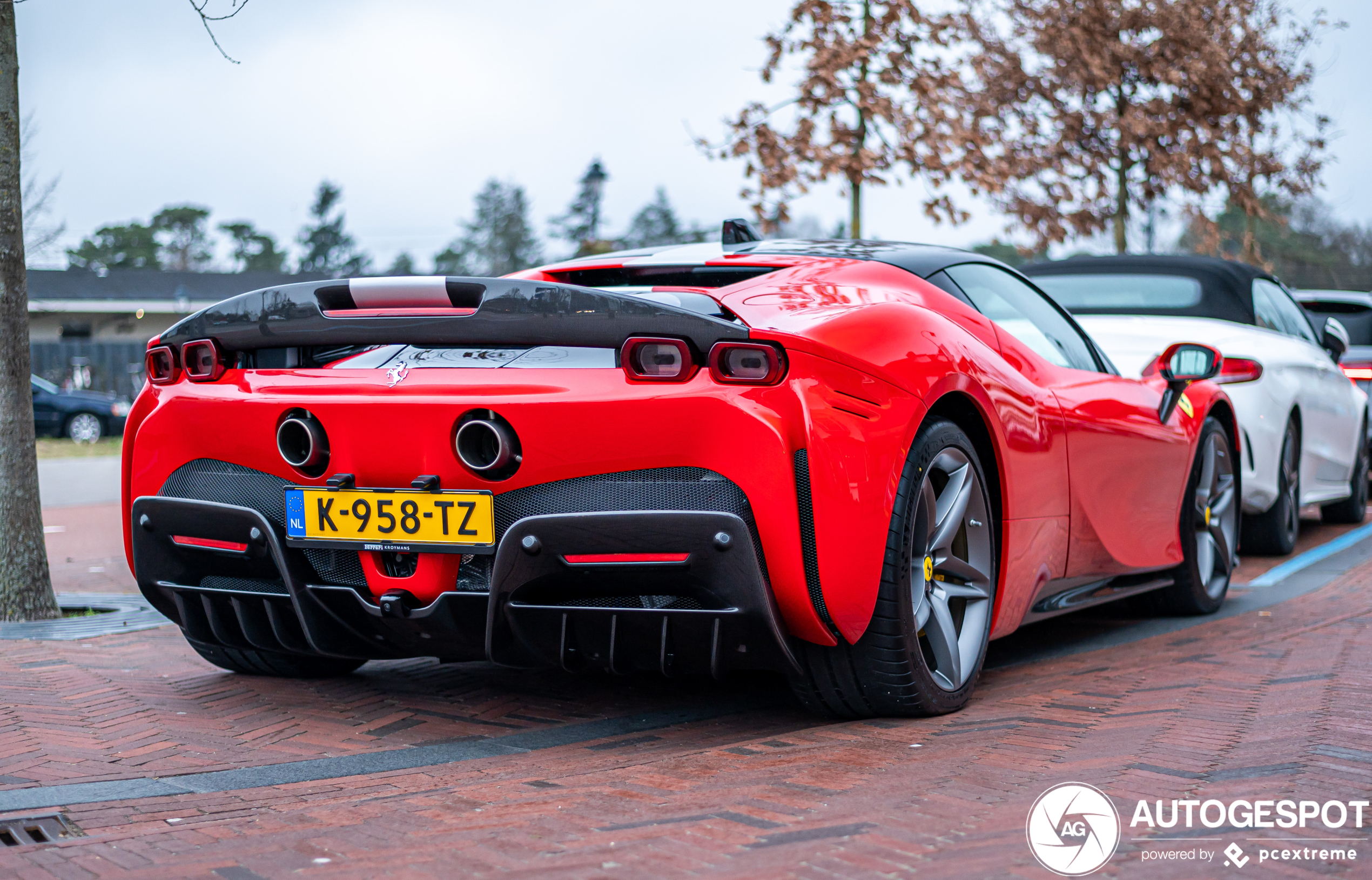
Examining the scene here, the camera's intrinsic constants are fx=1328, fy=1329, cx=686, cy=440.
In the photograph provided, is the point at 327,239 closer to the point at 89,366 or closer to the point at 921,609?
the point at 89,366

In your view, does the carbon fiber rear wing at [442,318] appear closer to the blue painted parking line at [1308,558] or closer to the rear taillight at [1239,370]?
the rear taillight at [1239,370]

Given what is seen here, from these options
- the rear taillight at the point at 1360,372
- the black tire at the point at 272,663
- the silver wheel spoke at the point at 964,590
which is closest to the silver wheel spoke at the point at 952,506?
the silver wheel spoke at the point at 964,590

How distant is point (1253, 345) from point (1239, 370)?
4.28ft

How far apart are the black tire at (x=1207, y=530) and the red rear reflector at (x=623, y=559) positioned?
2876mm

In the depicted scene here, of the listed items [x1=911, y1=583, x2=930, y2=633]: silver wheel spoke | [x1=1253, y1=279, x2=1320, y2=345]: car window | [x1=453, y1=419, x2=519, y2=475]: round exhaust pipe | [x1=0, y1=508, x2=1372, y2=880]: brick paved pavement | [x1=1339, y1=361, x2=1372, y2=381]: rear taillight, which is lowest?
[x1=0, y1=508, x2=1372, y2=880]: brick paved pavement

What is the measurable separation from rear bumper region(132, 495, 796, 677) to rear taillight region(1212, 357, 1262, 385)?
3.35 meters

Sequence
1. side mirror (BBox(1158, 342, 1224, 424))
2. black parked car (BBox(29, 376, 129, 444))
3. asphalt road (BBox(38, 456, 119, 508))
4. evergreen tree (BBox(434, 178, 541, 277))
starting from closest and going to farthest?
side mirror (BBox(1158, 342, 1224, 424))
asphalt road (BBox(38, 456, 119, 508))
black parked car (BBox(29, 376, 129, 444))
evergreen tree (BBox(434, 178, 541, 277))

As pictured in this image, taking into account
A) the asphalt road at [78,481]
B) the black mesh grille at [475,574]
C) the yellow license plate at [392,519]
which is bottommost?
the asphalt road at [78,481]

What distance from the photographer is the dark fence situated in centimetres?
3312

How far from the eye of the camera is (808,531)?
2.95 meters

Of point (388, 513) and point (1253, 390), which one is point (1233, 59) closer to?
point (1253, 390)

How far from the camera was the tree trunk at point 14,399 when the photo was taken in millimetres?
5395


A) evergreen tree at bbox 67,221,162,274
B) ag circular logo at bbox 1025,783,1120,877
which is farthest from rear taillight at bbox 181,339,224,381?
evergreen tree at bbox 67,221,162,274

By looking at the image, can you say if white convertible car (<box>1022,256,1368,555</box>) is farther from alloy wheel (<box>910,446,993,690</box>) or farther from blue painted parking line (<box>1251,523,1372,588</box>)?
alloy wheel (<box>910,446,993,690</box>)
